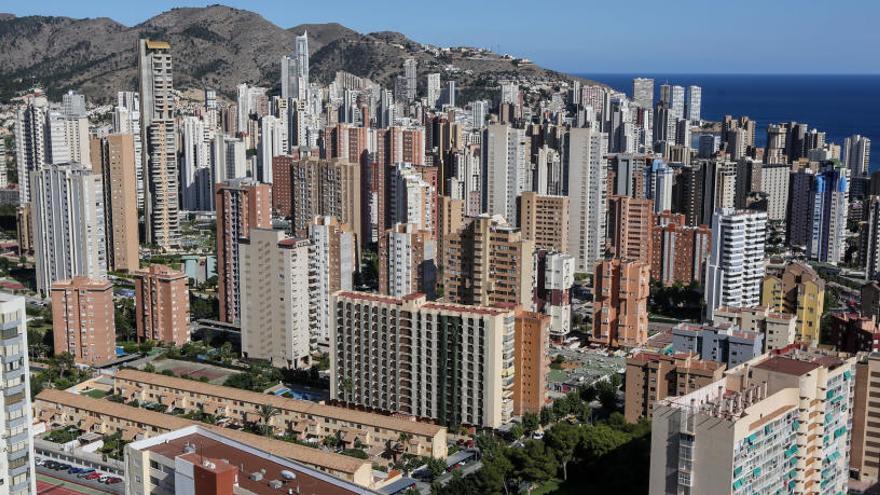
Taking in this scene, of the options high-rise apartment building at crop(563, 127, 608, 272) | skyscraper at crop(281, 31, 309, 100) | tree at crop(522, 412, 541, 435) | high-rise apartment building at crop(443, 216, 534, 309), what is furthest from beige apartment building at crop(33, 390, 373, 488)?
skyscraper at crop(281, 31, 309, 100)

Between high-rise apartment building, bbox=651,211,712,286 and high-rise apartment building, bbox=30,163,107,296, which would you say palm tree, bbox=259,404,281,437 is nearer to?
high-rise apartment building, bbox=30,163,107,296

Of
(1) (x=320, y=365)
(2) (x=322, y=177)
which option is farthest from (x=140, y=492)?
(2) (x=322, y=177)

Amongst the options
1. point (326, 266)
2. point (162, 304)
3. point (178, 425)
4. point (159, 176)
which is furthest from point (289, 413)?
point (159, 176)

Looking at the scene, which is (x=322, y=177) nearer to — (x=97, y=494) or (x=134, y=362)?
(x=134, y=362)

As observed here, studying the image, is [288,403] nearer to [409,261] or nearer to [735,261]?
[409,261]

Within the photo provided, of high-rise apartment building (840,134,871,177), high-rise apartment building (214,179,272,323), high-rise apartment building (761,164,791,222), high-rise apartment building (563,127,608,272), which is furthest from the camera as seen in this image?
high-rise apartment building (840,134,871,177)
